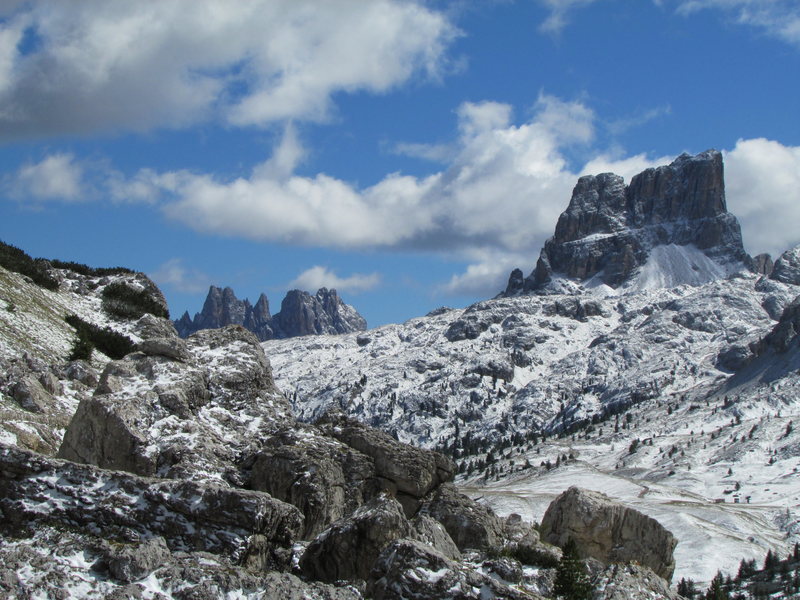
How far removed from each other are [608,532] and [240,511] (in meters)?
28.1

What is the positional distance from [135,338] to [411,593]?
159 feet

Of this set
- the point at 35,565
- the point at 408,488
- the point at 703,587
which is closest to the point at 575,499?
the point at 408,488

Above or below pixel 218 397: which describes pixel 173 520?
below

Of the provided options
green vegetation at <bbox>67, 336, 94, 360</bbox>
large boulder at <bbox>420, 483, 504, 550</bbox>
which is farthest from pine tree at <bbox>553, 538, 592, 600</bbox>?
green vegetation at <bbox>67, 336, 94, 360</bbox>

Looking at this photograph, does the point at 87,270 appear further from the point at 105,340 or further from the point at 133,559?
the point at 133,559

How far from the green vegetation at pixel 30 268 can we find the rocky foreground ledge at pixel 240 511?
29.9 metres

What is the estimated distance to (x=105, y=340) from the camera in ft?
212

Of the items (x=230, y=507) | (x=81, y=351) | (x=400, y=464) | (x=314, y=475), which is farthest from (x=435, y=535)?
(x=81, y=351)

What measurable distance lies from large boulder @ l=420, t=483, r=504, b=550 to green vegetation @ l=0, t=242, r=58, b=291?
151 feet

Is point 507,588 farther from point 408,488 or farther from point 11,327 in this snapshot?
point 11,327

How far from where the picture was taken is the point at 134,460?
37.4 metres

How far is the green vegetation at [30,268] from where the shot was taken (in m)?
74.0

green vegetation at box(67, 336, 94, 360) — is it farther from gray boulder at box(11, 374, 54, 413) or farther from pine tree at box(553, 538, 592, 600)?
pine tree at box(553, 538, 592, 600)

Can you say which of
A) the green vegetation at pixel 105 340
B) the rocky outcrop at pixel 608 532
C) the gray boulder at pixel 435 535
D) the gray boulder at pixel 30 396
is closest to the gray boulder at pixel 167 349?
the gray boulder at pixel 30 396
